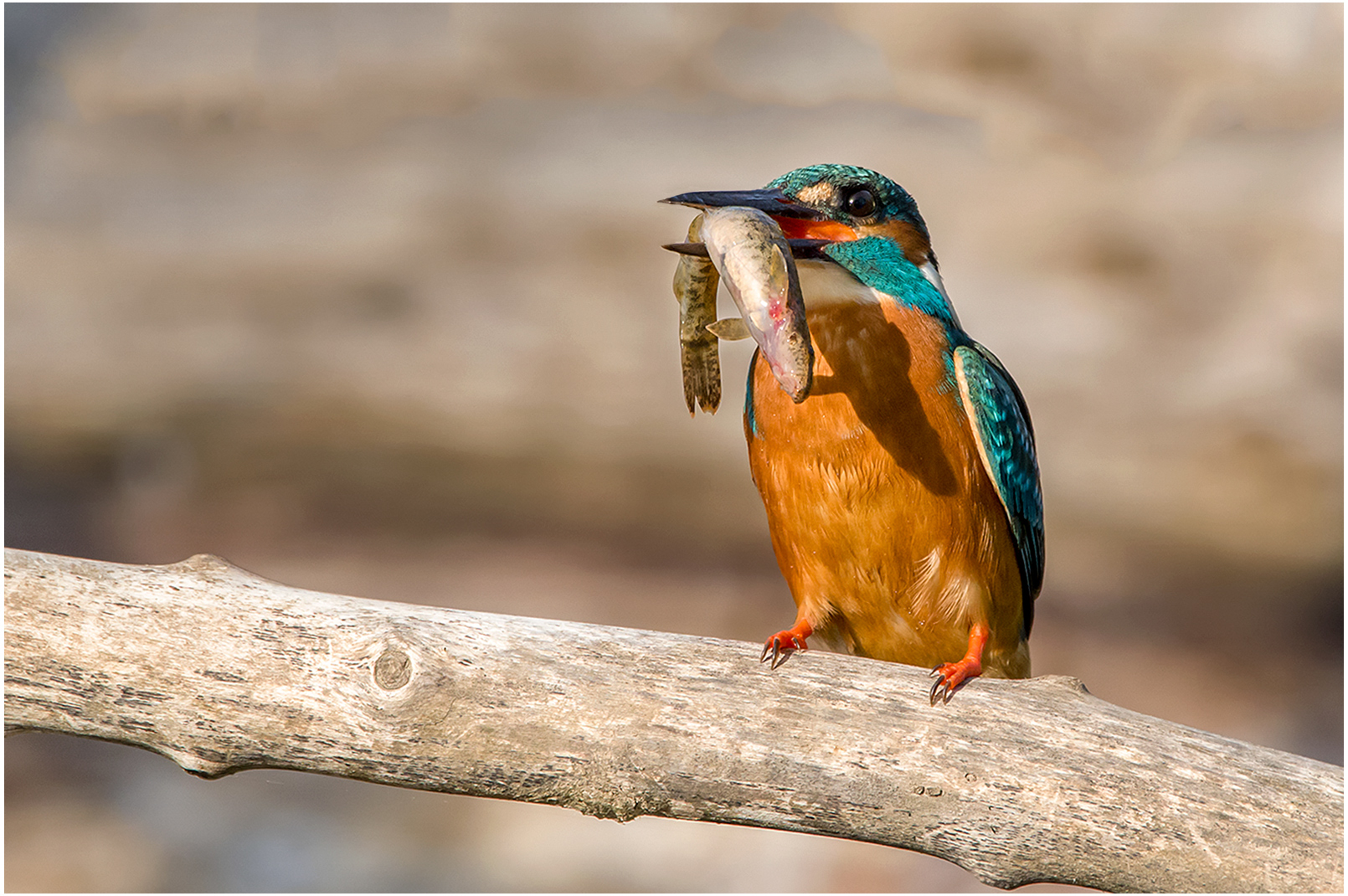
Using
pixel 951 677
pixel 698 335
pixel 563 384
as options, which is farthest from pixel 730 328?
pixel 563 384

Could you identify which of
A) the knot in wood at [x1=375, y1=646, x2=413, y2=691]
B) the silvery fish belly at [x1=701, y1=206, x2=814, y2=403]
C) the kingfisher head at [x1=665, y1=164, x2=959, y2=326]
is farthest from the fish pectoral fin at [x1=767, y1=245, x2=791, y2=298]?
the knot in wood at [x1=375, y1=646, x2=413, y2=691]

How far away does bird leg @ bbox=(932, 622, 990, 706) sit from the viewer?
1971mm

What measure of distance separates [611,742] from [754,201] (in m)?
1.07

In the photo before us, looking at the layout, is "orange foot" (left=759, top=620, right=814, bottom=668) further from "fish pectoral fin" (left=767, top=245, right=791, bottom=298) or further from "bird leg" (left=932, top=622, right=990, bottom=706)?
"fish pectoral fin" (left=767, top=245, right=791, bottom=298)

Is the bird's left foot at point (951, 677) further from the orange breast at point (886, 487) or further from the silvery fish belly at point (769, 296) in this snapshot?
the silvery fish belly at point (769, 296)

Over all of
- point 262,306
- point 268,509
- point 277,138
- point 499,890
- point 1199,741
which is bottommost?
point 499,890

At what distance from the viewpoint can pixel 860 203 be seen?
2.27 m

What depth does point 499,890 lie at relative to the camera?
4727 millimetres

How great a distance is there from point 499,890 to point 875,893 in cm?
162

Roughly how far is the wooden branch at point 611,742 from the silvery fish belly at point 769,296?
1.90ft

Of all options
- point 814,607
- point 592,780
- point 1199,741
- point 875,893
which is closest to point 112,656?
point 592,780

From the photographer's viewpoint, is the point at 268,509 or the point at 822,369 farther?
the point at 268,509

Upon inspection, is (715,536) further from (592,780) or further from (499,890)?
(592,780)

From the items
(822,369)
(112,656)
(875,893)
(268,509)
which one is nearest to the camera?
(112,656)
